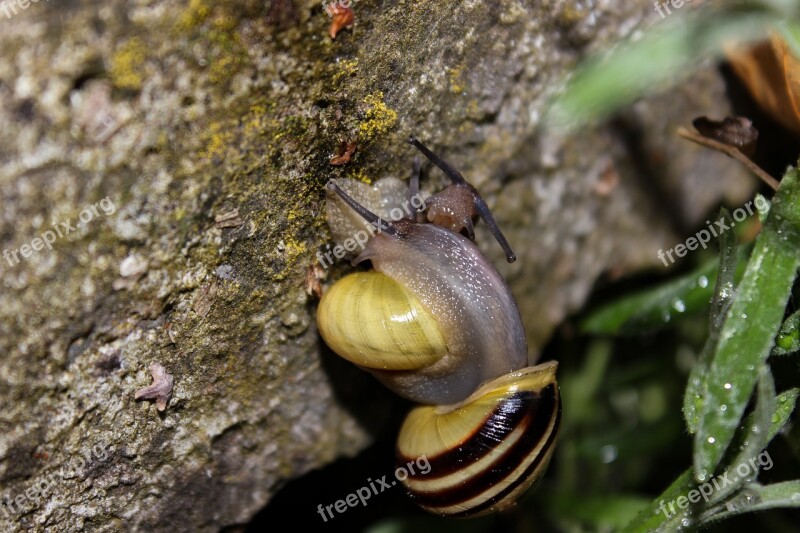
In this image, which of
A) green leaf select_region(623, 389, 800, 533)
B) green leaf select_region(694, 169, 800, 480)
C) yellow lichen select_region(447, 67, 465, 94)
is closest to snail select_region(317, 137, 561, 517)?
yellow lichen select_region(447, 67, 465, 94)

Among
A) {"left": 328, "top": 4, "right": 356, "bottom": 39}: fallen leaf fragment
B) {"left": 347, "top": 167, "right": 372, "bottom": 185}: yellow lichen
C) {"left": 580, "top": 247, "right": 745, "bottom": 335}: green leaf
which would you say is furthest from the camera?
{"left": 580, "top": 247, "right": 745, "bottom": 335}: green leaf

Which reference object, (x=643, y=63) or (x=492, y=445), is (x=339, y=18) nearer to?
(x=643, y=63)

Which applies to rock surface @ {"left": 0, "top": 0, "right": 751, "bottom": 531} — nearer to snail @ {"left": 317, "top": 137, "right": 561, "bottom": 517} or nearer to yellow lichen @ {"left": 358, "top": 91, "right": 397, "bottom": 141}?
yellow lichen @ {"left": 358, "top": 91, "right": 397, "bottom": 141}

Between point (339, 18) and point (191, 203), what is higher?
point (339, 18)

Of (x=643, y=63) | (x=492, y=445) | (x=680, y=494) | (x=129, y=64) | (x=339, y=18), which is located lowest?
(x=680, y=494)

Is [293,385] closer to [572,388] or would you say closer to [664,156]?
[572,388]

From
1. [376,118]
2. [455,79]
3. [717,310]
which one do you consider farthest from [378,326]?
[717,310]

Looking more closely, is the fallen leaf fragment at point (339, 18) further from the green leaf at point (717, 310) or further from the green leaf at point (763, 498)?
the green leaf at point (763, 498)
